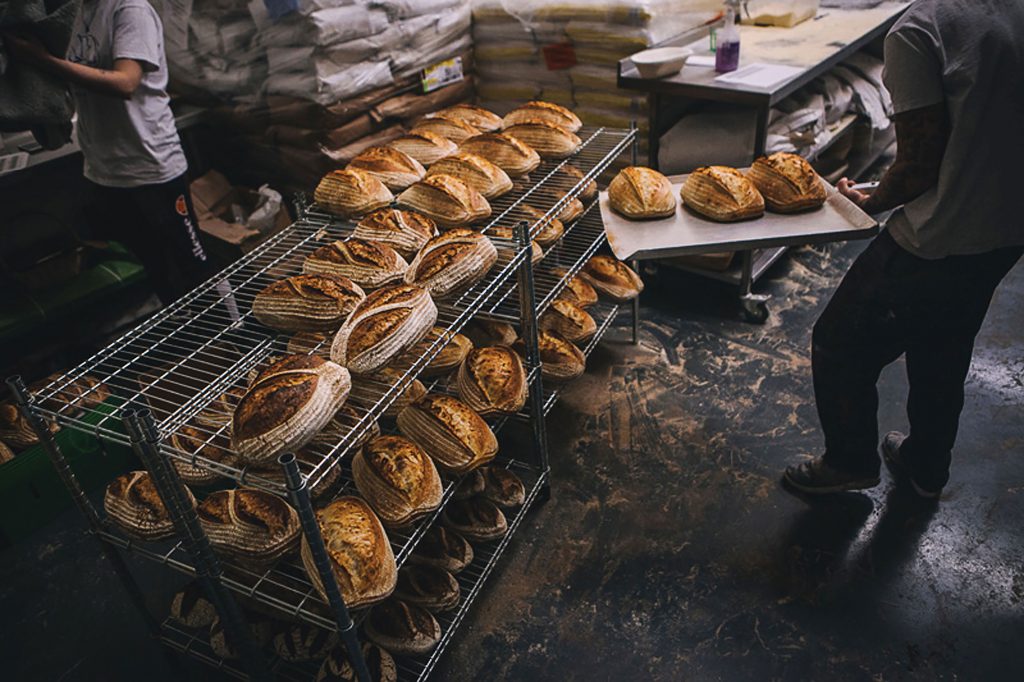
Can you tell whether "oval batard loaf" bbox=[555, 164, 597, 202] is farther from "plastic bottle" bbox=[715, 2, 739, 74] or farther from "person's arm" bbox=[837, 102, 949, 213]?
"person's arm" bbox=[837, 102, 949, 213]

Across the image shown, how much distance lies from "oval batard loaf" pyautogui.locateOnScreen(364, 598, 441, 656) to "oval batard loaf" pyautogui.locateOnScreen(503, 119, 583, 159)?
174 centimetres

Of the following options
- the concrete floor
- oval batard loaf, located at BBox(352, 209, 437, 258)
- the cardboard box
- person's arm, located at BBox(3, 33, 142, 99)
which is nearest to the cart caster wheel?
the concrete floor

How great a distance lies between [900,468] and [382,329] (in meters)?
2.06

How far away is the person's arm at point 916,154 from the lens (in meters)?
1.76

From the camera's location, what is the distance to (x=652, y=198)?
2.43m

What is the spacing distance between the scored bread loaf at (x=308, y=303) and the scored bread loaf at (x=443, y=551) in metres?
0.78

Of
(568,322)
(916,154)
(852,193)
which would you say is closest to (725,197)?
(852,193)

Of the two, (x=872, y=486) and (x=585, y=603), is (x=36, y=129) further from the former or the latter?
(x=872, y=486)

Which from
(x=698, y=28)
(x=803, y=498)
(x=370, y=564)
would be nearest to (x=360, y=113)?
(x=698, y=28)

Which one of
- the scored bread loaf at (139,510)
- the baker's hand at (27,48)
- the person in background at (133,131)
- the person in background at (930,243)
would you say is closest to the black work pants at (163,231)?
the person in background at (133,131)

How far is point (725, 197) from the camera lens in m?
2.37

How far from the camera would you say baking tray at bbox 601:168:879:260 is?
2.13m

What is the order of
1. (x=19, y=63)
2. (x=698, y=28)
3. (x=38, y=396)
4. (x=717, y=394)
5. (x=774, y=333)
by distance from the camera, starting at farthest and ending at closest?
1. (x=698, y=28)
2. (x=774, y=333)
3. (x=717, y=394)
4. (x=19, y=63)
5. (x=38, y=396)

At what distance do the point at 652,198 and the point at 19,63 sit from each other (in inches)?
81.3
